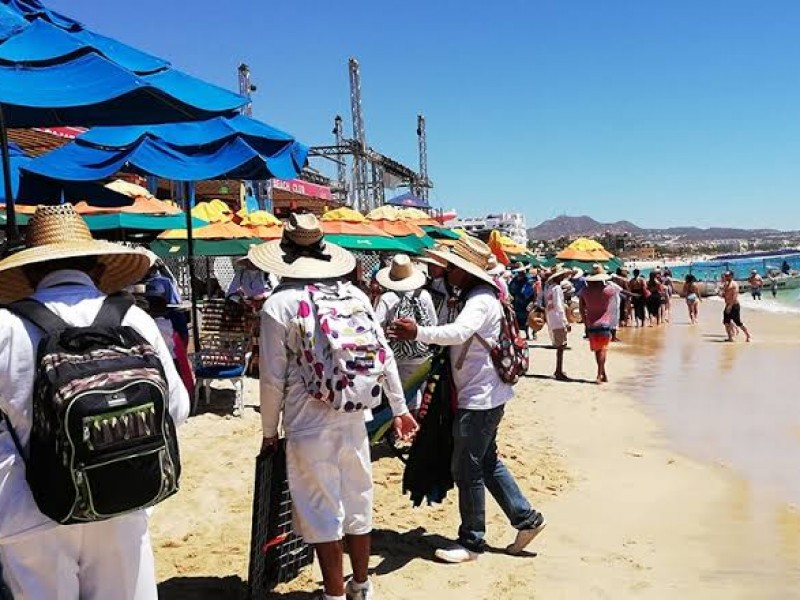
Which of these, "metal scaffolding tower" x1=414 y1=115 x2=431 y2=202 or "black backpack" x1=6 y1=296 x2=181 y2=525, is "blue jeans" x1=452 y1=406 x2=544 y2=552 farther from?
"metal scaffolding tower" x1=414 y1=115 x2=431 y2=202

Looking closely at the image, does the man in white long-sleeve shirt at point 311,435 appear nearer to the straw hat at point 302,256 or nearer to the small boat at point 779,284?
the straw hat at point 302,256

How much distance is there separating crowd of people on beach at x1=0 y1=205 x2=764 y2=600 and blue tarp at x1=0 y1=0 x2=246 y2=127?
1.66 ft

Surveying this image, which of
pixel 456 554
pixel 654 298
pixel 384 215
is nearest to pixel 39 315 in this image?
pixel 456 554

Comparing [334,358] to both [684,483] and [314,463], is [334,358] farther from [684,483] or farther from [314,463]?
[684,483]

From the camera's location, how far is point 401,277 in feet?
19.1

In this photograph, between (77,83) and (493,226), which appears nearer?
(77,83)

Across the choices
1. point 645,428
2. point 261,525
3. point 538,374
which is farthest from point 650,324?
point 261,525

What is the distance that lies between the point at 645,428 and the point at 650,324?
1619 centimetres

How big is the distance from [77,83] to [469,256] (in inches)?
87.9

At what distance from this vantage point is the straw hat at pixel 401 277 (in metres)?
5.70

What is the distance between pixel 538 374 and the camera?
12.0 m

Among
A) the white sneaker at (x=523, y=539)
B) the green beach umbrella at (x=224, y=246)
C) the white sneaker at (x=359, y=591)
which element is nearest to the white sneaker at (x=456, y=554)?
the white sneaker at (x=523, y=539)

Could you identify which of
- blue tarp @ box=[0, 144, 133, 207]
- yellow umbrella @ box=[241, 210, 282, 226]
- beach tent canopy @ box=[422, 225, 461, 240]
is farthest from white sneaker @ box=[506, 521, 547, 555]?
beach tent canopy @ box=[422, 225, 461, 240]

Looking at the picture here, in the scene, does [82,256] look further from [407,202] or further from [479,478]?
[407,202]
